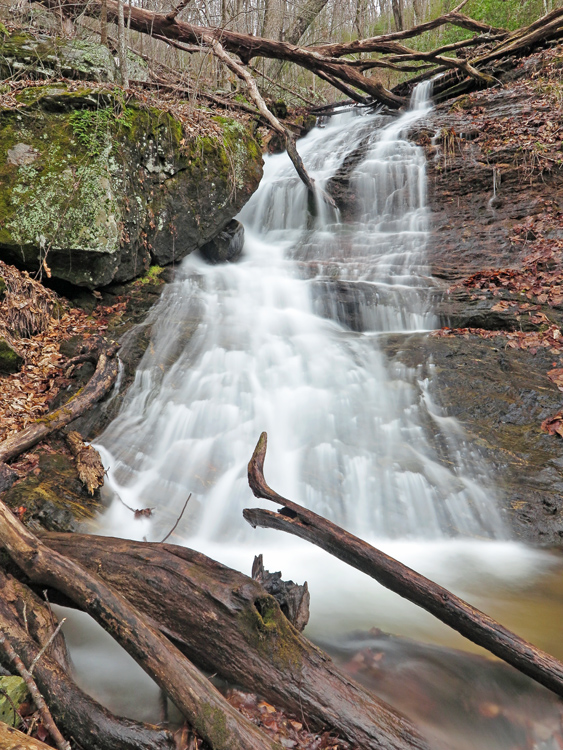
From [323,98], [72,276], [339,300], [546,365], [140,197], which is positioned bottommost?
[546,365]

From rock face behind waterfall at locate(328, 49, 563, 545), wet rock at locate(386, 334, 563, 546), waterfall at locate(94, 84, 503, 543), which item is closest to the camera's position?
wet rock at locate(386, 334, 563, 546)

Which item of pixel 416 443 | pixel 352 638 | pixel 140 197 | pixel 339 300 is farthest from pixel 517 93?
pixel 352 638

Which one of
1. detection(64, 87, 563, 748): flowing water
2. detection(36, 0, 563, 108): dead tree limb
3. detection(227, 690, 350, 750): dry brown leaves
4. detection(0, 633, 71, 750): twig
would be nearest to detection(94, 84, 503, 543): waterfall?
detection(64, 87, 563, 748): flowing water

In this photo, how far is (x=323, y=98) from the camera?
742 inches

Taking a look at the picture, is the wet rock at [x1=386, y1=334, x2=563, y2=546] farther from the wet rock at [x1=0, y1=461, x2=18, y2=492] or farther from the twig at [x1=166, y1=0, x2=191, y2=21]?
the twig at [x1=166, y1=0, x2=191, y2=21]

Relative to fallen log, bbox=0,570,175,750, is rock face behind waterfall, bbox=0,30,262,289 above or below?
above

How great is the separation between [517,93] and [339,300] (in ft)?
26.4

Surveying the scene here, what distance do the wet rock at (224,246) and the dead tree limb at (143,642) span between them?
7.45 meters

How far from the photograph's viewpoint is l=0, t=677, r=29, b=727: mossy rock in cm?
188

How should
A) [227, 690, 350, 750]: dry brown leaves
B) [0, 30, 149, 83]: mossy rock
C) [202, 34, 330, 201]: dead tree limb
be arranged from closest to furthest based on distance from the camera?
[227, 690, 350, 750]: dry brown leaves < [0, 30, 149, 83]: mossy rock < [202, 34, 330, 201]: dead tree limb

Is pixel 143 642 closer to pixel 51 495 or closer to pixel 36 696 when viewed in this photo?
pixel 36 696

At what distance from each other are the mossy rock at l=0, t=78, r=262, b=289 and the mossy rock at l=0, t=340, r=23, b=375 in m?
1.55

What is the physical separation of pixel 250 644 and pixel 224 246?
823 centimetres

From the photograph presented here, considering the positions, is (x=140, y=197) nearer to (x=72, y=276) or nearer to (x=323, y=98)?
(x=72, y=276)
